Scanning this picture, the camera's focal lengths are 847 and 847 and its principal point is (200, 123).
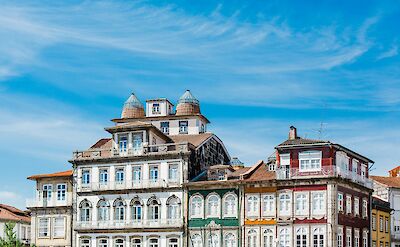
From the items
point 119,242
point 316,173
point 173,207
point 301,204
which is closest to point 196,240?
point 173,207

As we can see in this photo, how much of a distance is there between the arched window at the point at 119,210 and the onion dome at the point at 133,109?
14.1 metres

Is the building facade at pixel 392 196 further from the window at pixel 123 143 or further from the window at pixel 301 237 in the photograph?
the window at pixel 123 143

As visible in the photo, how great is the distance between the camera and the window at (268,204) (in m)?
85.8

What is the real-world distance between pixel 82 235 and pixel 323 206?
27.6 meters

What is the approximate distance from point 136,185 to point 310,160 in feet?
64.4

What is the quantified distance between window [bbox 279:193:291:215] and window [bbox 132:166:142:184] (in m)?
16.2

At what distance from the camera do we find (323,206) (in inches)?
3292

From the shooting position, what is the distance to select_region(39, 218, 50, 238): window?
97000 millimetres

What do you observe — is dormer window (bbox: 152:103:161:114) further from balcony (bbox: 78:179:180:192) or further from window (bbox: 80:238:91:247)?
window (bbox: 80:238:91:247)

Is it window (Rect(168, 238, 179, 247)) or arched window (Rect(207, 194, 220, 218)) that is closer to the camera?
arched window (Rect(207, 194, 220, 218))

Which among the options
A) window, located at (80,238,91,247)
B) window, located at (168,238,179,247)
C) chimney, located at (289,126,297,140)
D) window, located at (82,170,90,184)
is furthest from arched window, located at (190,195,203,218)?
window, located at (82,170,90,184)

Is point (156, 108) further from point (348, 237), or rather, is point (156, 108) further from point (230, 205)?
point (348, 237)

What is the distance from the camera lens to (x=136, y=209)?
92.1m

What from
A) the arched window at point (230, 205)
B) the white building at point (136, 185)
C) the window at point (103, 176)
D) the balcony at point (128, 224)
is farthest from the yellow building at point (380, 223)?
the window at point (103, 176)
